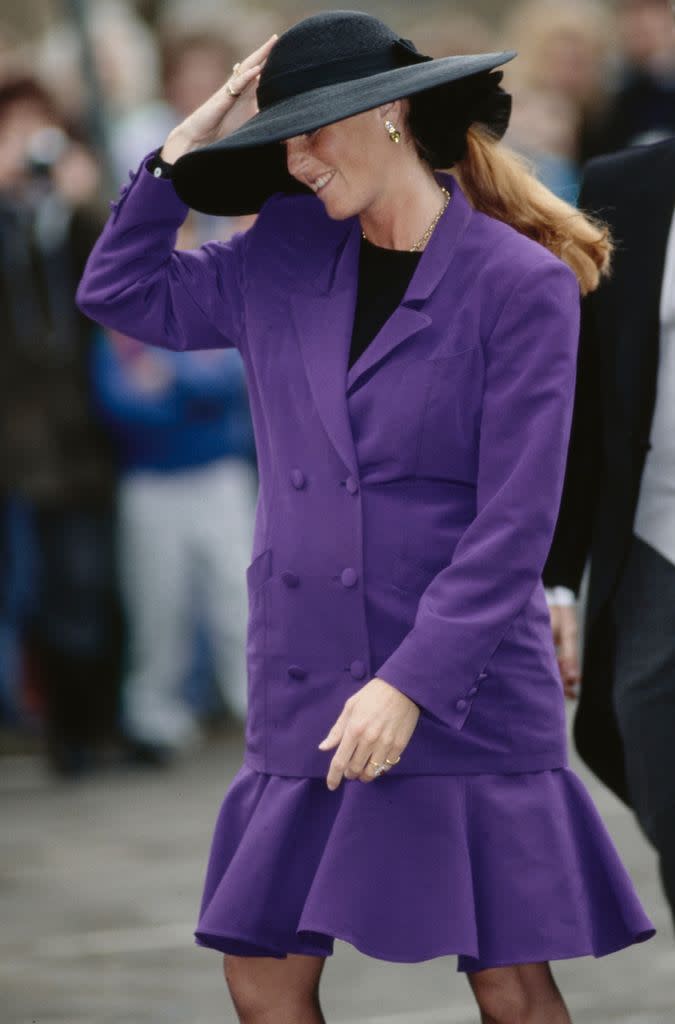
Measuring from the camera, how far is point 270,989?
344 cm

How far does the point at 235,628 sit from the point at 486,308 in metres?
5.13

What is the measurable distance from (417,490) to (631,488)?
752 mm

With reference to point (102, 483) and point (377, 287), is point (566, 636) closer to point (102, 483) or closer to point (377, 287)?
point (377, 287)

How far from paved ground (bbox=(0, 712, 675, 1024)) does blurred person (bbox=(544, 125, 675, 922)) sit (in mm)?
1215

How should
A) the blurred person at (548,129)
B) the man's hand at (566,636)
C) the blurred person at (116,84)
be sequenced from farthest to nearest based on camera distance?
the blurred person at (116,84), the blurred person at (548,129), the man's hand at (566,636)

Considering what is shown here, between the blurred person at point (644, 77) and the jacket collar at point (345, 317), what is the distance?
6.03 metres

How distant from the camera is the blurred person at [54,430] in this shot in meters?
7.79

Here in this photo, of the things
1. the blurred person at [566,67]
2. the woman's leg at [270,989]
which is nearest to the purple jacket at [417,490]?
the woman's leg at [270,989]

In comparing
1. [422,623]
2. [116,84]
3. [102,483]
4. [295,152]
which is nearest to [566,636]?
[422,623]

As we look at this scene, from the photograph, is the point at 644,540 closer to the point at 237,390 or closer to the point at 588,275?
the point at 588,275

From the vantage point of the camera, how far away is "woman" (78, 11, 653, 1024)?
327cm

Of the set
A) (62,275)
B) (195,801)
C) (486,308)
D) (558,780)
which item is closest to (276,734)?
(558,780)

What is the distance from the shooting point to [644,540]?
405 centimetres

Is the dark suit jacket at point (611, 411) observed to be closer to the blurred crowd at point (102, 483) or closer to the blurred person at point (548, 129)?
the blurred crowd at point (102, 483)
